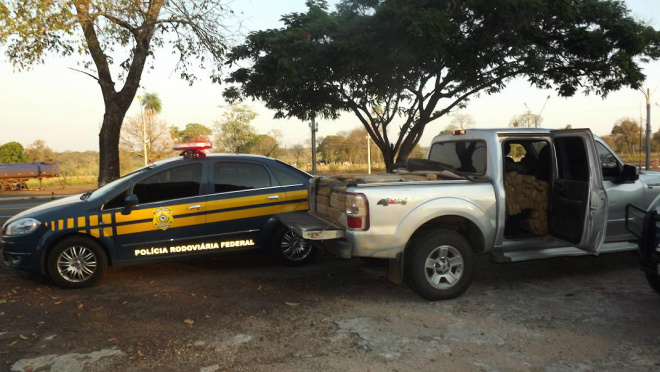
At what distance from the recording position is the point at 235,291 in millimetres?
5457

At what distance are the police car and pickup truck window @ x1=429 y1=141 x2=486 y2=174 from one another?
1.87m

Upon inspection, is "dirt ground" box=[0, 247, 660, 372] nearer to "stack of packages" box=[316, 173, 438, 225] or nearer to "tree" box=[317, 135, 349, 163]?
"stack of packages" box=[316, 173, 438, 225]

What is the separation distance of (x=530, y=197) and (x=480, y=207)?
105 centimetres

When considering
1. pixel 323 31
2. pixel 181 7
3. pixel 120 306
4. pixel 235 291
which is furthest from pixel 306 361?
pixel 323 31

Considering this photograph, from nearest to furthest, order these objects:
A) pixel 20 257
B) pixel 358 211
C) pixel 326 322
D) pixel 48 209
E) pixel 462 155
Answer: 1. pixel 326 322
2. pixel 358 211
3. pixel 20 257
4. pixel 48 209
5. pixel 462 155

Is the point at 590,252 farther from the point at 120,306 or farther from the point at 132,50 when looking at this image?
the point at 132,50

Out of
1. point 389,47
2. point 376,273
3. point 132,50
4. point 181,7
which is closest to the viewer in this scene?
point 376,273

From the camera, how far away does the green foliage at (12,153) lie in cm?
4238

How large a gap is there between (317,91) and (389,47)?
359cm

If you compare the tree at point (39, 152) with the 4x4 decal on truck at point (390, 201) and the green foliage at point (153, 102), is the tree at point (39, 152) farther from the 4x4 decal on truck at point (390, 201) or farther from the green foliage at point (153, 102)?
the 4x4 decal on truck at point (390, 201)

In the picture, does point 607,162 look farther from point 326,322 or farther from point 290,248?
point 290,248

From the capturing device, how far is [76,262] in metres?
5.54

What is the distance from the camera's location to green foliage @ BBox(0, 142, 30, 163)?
1668 inches

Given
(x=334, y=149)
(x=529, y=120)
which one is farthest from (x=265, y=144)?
(x=529, y=120)
